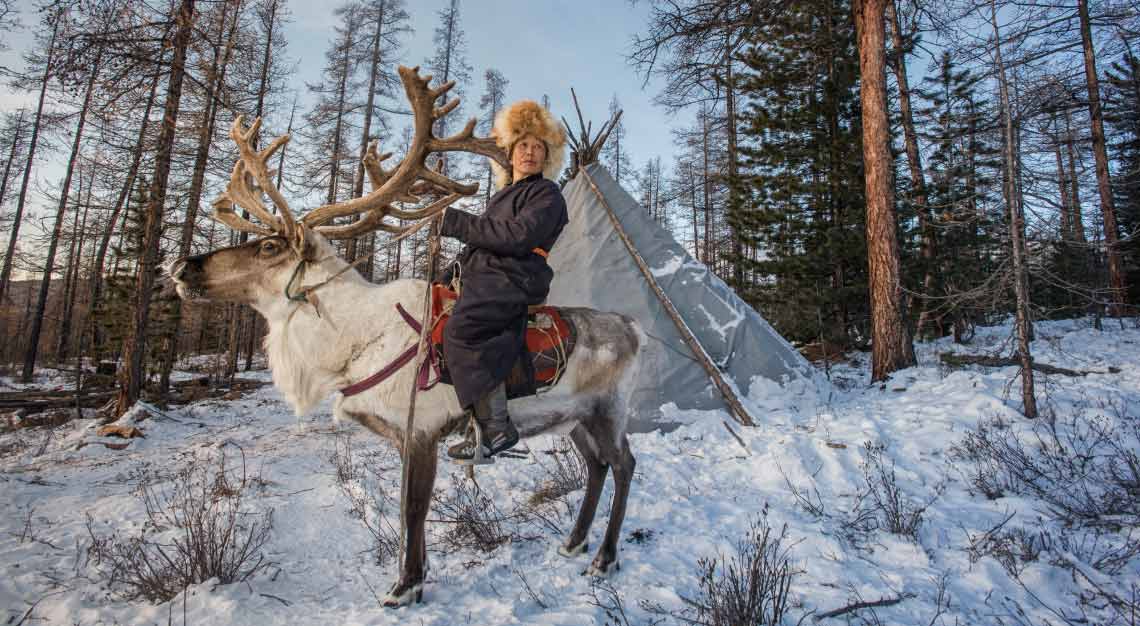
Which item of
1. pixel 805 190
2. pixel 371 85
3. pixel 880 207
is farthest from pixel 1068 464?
pixel 371 85

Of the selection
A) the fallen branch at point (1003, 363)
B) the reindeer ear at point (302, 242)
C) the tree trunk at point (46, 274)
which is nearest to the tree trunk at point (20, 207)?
the tree trunk at point (46, 274)

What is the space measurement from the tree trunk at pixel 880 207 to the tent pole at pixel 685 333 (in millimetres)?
3010

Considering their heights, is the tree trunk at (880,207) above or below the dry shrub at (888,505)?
above

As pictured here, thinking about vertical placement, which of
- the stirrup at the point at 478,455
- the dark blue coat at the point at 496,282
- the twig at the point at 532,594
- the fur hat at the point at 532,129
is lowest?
the twig at the point at 532,594

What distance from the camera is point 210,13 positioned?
9.03 m

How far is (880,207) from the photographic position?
23.2ft

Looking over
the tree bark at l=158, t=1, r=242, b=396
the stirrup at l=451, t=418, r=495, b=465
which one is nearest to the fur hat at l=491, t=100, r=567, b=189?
the stirrup at l=451, t=418, r=495, b=465

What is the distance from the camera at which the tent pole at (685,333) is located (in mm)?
5797

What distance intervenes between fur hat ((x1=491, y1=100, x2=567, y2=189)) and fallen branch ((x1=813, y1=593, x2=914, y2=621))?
2934 millimetres

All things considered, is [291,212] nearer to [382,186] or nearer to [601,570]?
[382,186]

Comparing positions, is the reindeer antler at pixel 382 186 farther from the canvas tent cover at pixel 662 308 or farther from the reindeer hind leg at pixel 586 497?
the canvas tent cover at pixel 662 308

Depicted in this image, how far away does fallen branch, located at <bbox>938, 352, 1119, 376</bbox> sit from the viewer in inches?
266

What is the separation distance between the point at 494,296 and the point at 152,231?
30.9 ft

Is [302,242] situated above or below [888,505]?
above
